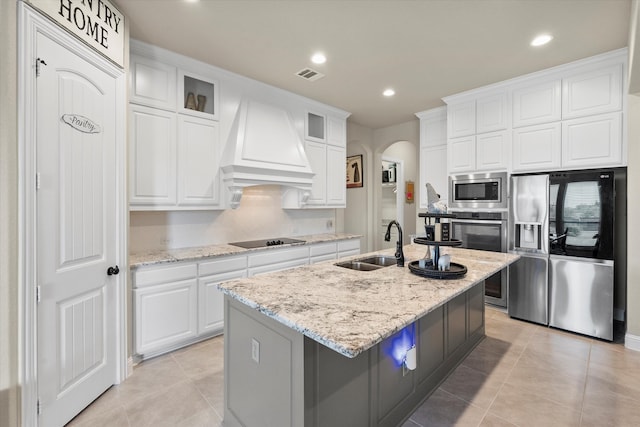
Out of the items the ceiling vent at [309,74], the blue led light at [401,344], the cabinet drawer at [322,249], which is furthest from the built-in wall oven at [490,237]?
the ceiling vent at [309,74]

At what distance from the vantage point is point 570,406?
6.46ft

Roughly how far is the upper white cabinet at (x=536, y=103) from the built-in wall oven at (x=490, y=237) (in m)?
1.09

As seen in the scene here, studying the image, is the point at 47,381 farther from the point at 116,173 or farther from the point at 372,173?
the point at 372,173

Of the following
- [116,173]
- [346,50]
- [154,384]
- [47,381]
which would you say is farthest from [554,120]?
[47,381]

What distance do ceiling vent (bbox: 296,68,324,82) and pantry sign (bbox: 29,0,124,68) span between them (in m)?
1.64

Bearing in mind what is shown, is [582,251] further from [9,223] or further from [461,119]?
[9,223]

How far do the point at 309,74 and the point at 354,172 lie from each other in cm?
274

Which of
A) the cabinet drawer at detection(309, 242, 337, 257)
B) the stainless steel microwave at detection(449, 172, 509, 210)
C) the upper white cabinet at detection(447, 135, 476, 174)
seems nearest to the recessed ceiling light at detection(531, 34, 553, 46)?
the upper white cabinet at detection(447, 135, 476, 174)

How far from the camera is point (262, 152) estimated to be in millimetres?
3428

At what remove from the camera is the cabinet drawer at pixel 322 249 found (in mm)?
3852

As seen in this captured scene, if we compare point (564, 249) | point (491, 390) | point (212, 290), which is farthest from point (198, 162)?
point (564, 249)

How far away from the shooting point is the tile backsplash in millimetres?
3031

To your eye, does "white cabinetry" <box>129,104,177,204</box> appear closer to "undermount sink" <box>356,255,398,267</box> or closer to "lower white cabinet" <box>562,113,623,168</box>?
"undermount sink" <box>356,255,398,267</box>

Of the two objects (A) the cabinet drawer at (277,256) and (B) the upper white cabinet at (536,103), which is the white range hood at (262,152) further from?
(B) the upper white cabinet at (536,103)
